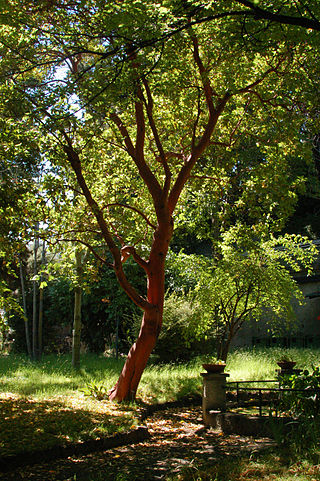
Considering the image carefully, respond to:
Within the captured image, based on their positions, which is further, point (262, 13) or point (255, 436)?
point (255, 436)

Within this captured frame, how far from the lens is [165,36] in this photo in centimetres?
505

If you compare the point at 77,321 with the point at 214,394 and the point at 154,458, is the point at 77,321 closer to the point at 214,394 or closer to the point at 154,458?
the point at 214,394

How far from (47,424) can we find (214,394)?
3484 mm

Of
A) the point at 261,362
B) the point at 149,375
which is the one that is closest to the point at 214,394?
the point at 149,375

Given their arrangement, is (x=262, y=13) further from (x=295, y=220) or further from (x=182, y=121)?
(x=295, y=220)

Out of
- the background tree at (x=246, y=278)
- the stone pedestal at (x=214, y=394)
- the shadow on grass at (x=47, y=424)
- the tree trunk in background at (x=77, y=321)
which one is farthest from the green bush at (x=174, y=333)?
the shadow on grass at (x=47, y=424)

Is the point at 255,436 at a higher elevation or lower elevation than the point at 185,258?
lower

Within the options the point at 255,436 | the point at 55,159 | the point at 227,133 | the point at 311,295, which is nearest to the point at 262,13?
the point at 55,159

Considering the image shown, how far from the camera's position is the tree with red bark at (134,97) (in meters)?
6.30

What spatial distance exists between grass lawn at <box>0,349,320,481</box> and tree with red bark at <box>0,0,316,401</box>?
1198 millimetres

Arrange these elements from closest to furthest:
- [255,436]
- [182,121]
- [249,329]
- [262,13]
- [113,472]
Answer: [262,13] < [113,472] < [255,436] < [182,121] < [249,329]

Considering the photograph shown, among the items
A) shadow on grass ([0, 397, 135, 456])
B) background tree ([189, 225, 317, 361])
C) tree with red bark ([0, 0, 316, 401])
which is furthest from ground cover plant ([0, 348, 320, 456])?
background tree ([189, 225, 317, 361])

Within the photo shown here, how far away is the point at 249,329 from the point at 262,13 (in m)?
16.7

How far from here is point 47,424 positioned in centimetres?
740
